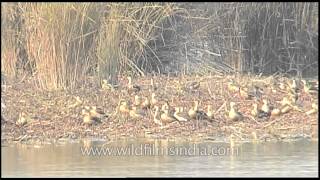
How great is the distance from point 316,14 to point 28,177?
7947mm

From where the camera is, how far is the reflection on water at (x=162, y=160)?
286 inches

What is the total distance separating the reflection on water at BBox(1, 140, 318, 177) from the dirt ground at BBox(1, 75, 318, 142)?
46cm

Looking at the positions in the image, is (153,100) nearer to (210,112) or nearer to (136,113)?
(136,113)

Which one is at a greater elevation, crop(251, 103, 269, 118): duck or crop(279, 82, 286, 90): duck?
crop(279, 82, 286, 90): duck

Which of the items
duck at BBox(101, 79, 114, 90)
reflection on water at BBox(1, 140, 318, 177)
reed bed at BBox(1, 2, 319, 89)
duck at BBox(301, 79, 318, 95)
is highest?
reed bed at BBox(1, 2, 319, 89)

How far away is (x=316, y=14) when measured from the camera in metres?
13.8

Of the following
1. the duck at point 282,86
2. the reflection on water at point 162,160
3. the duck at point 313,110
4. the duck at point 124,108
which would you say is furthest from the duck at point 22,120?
the duck at point 282,86

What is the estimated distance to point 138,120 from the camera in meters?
9.89

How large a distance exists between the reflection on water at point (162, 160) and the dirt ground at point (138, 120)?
0.46 meters

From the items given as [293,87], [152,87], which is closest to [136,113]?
[152,87]

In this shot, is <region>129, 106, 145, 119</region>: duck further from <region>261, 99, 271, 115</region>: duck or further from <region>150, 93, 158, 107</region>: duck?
<region>261, 99, 271, 115</region>: duck

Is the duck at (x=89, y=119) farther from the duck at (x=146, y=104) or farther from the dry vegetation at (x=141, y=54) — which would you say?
the duck at (x=146, y=104)

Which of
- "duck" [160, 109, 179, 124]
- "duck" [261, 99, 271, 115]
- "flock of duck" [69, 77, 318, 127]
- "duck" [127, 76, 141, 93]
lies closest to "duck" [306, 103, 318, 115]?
"flock of duck" [69, 77, 318, 127]

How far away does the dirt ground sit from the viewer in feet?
30.3
